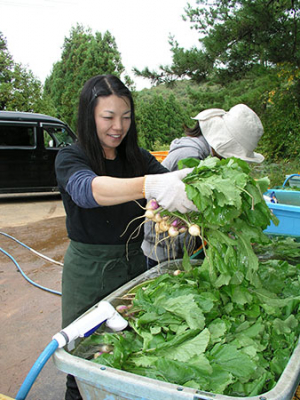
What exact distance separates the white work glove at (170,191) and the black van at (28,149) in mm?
7786

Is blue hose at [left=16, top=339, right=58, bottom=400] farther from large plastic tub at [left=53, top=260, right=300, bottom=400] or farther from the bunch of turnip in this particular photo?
the bunch of turnip

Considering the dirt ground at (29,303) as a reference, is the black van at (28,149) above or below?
above

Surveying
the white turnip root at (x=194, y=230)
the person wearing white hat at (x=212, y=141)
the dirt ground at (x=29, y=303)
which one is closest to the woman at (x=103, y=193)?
the white turnip root at (x=194, y=230)

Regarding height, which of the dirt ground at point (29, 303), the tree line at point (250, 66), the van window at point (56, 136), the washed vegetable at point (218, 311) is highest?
the tree line at point (250, 66)

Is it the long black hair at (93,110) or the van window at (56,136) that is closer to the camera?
the long black hair at (93,110)

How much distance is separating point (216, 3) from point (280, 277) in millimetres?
8885

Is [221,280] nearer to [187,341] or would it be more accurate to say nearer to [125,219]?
[187,341]

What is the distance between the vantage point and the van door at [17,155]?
8.61 m

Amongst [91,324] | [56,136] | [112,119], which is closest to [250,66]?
[56,136]

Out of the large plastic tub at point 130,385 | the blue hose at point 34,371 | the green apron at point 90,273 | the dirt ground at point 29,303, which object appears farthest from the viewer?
the dirt ground at point 29,303

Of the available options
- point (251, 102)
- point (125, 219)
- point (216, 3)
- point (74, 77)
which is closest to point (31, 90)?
point (74, 77)

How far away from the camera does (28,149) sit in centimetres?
892

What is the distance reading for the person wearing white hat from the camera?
2.58 meters

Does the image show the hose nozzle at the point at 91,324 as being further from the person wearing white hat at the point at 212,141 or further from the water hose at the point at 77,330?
the person wearing white hat at the point at 212,141
